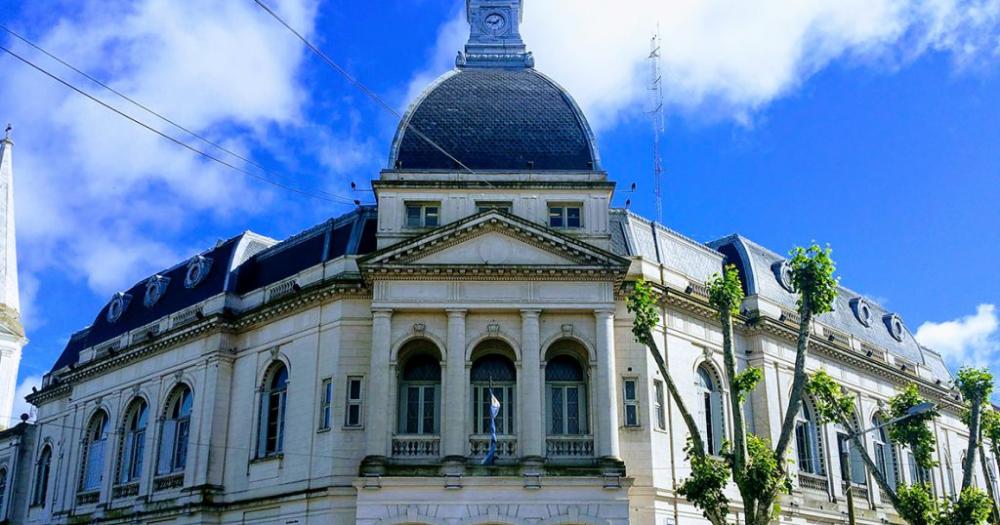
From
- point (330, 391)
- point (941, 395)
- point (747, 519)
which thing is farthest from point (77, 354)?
point (941, 395)

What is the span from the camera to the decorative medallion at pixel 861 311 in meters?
51.3

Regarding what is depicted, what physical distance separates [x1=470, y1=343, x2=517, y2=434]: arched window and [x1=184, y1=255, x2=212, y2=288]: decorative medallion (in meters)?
15.4

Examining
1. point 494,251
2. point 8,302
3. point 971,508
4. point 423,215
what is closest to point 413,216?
point 423,215

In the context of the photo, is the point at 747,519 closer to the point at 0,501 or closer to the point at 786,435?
the point at 786,435

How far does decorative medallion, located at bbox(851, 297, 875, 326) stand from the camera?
5128 cm

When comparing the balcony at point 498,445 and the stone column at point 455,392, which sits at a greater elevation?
the stone column at point 455,392

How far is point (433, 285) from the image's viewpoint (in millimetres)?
36531

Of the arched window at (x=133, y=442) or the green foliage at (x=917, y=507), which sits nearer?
the green foliage at (x=917, y=507)

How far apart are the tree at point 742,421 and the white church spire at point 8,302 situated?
2181 inches

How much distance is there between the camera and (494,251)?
1451 inches

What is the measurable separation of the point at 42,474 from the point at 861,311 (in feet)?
137

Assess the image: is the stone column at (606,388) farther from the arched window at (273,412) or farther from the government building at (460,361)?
the arched window at (273,412)

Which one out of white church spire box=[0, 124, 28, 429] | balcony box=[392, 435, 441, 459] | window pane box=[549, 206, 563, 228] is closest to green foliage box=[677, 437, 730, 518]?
balcony box=[392, 435, 441, 459]

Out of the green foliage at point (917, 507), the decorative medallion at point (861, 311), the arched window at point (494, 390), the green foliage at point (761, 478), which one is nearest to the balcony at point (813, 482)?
the green foliage at point (917, 507)
